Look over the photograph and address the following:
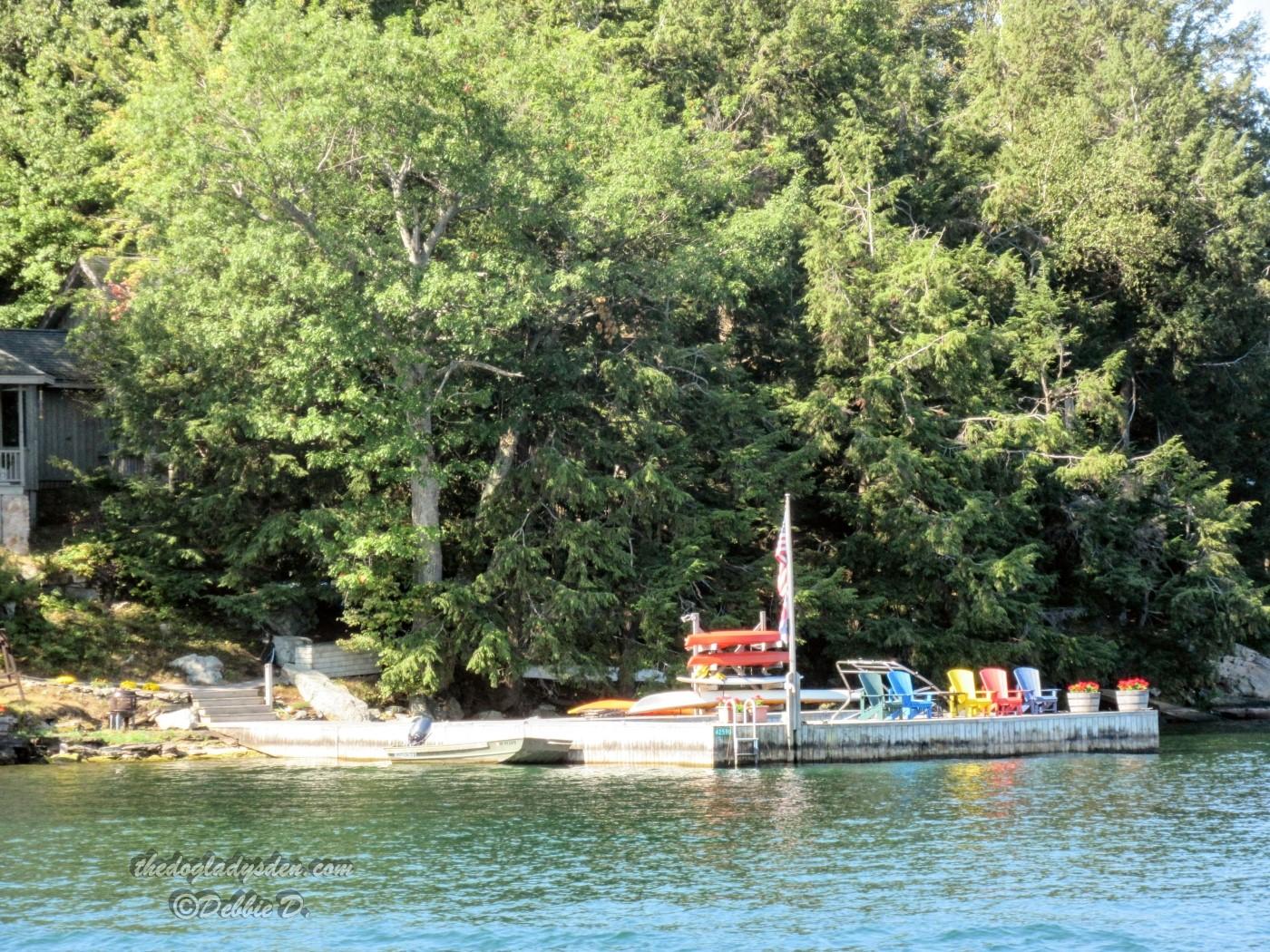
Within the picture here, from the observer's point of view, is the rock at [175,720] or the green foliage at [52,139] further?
the green foliage at [52,139]

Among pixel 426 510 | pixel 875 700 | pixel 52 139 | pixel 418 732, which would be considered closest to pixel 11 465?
pixel 426 510

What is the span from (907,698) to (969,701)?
6.50 feet

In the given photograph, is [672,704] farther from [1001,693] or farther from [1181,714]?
[1181,714]

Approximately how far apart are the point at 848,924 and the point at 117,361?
25.5 m

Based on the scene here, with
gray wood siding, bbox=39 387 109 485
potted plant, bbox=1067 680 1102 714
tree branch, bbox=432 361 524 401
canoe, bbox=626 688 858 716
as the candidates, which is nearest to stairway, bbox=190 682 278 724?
tree branch, bbox=432 361 524 401

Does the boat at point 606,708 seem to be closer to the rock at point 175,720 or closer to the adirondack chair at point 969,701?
the adirondack chair at point 969,701

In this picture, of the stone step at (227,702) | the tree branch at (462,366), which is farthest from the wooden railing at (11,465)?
the tree branch at (462,366)

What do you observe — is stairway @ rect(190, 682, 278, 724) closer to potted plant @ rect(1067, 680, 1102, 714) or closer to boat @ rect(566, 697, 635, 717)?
boat @ rect(566, 697, 635, 717)

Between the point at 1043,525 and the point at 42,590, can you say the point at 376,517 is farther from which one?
the point at 1043,525

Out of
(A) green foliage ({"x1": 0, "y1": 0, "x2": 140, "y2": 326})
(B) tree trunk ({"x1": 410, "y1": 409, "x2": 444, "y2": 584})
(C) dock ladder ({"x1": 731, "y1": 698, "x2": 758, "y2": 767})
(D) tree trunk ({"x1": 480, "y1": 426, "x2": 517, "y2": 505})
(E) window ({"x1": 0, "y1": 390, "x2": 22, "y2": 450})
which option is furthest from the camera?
(A) green foliage ({"x1": 0, "y1": 0, "x2": 140, "y2": 326})

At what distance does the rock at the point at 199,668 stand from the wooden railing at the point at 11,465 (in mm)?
7755

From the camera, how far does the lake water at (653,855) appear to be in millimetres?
17406

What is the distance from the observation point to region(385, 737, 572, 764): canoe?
30.7 meters

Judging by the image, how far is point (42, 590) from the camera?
3509cm
